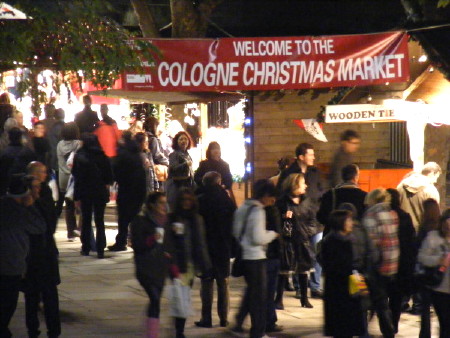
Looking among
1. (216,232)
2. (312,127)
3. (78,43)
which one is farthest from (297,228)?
(312,127)

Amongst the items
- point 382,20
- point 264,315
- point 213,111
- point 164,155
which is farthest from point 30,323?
point 213,111

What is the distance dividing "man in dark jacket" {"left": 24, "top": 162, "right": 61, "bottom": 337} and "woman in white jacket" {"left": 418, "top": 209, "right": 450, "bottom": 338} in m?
3.67

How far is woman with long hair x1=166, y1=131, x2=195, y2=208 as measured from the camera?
13727 mm

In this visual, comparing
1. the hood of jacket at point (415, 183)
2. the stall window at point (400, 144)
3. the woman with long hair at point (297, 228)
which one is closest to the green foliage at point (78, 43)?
the woman with long hair at point (297, 228)

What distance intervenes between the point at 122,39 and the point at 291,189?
3188 millimetres

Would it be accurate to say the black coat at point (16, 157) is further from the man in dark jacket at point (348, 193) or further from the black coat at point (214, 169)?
the man in dark jacket at point (348, 193)

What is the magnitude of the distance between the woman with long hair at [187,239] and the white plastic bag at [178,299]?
0.07m

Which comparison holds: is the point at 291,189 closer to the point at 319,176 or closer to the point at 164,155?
the point at 319,176

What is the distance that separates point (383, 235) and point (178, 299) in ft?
7.18

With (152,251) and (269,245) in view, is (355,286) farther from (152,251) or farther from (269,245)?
(152,251)

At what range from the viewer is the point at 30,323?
9320 mm

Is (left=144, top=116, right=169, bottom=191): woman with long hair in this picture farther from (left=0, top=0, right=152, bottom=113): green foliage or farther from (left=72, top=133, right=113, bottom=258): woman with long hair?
(left=0, top=0, right=152, bottom=113): green foliage

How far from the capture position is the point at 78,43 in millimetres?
11727

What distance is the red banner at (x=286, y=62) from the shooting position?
14.1 m
